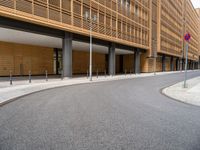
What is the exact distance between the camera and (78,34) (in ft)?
73.3

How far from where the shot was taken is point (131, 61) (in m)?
45.2

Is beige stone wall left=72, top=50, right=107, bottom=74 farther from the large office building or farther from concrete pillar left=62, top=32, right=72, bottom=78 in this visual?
concrete pillar left=62, top=32, right=72, bottom=78

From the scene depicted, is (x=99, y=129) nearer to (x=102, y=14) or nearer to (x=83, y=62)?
(x=102, y=14)

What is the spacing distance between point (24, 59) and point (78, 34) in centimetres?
1002

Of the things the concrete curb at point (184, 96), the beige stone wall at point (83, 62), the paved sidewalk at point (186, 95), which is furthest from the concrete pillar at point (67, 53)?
the beige stone wall at point (83, 62)

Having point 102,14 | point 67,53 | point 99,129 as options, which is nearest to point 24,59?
point 67,53

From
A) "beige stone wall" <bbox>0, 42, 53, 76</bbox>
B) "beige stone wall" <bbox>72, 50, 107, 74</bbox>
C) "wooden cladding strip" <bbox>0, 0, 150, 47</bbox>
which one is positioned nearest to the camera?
"wooden cladding strip" <bbox>0, 0, 150, 47</bbox>

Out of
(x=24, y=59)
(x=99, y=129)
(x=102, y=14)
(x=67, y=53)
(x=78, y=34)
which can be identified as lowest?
(x=99, y=129)

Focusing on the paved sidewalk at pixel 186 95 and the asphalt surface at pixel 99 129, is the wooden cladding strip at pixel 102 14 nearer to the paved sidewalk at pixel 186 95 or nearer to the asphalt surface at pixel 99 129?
the asphalt surface at pixel 99 129

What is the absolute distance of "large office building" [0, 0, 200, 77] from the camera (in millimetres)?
16766

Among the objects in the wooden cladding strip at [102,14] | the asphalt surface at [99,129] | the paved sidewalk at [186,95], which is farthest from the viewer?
the wooden cladding strip at [102,14]

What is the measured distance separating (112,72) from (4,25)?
1771 cm

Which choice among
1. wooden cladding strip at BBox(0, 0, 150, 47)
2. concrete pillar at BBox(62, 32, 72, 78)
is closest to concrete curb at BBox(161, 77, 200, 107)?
concrete pillar at BBox(62, 32, 72, 78)

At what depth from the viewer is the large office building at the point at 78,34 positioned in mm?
16766
